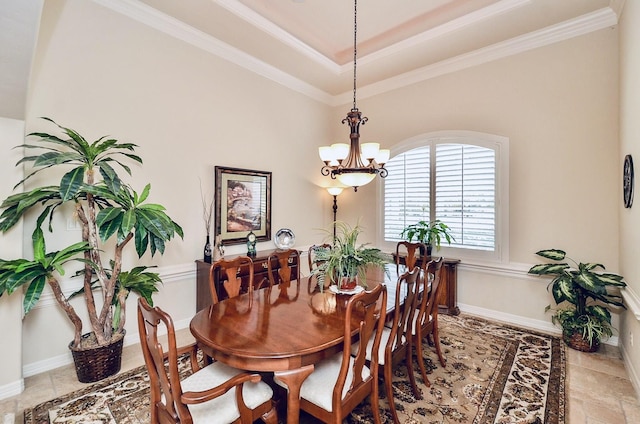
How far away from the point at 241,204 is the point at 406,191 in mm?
2474

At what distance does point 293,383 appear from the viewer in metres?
1.56

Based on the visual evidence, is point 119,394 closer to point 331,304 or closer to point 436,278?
point 331,304

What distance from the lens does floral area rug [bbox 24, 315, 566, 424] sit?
2.13 meters

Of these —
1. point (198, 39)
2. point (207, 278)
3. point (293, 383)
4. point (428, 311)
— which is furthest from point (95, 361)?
point (198, 39)

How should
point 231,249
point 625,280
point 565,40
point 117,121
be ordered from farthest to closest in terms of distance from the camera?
1. point 231,249
2. point 565,40
3. point 117,121
4. point 625,280

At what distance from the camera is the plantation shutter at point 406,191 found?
4.55 m

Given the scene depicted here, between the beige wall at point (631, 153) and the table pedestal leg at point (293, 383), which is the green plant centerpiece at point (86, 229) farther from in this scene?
the beige wall at point (631, 153)

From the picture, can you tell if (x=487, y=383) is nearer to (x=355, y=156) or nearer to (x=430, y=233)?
(x=430, y=233)

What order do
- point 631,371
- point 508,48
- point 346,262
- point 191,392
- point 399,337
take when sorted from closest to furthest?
point 191,392 < point 399,337 < point 346,262 < point 631,371 < point 508,48

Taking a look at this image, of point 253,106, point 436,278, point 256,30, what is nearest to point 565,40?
point 436,278

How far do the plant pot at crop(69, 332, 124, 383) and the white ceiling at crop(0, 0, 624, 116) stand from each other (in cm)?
317

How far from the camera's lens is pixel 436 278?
263 cm

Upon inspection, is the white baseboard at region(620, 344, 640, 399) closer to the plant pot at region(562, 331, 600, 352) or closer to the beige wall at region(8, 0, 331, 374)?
the plant pot at region(562, 331, 600, 352)

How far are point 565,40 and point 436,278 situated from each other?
321cm
